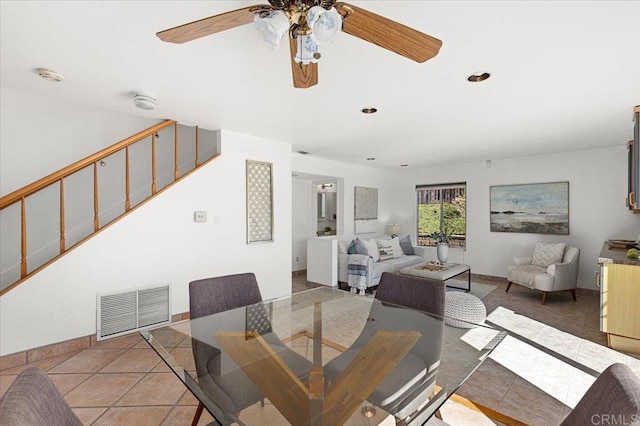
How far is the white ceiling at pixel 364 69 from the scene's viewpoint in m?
1.60

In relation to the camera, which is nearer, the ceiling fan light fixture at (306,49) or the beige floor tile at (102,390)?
the ceiling fan light fixture at (306,49)

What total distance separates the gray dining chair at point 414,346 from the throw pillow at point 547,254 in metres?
4.06

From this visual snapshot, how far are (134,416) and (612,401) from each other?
2340 mm

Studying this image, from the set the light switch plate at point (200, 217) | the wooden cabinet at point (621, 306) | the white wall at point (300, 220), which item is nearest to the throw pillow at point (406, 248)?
the white wall at point (300, 220)

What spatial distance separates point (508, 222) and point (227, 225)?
16.3 ft

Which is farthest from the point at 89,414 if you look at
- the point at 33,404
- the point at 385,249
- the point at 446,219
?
the point at 446,219

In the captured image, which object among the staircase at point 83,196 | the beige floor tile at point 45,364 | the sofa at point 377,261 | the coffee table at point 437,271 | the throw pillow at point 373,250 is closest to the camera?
the beige floor tile at point 45,364

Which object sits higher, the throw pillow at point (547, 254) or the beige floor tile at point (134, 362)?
the throw pillow at point (547, 254)

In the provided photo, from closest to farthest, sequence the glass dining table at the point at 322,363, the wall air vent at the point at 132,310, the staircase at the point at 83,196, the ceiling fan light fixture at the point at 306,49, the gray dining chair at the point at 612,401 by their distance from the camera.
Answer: the gray dining chair at the point at 612,401 < the glass dining table at the point at 322,363 < the ceiling fan light fixture at the point at 306,49 < the staircase at the point at 83,196 < the wall air vent at the point at 132,310

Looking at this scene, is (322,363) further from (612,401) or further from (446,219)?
(446,219)

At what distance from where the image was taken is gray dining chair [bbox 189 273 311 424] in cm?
122

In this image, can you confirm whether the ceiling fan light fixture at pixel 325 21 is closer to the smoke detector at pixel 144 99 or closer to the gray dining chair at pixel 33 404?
the gray dining chair at pixel 33 404

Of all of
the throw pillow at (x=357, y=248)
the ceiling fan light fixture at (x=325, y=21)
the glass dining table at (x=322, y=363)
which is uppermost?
the ceiling fan light fixture at (x=325, y=21)

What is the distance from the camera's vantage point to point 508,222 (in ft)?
18.6
